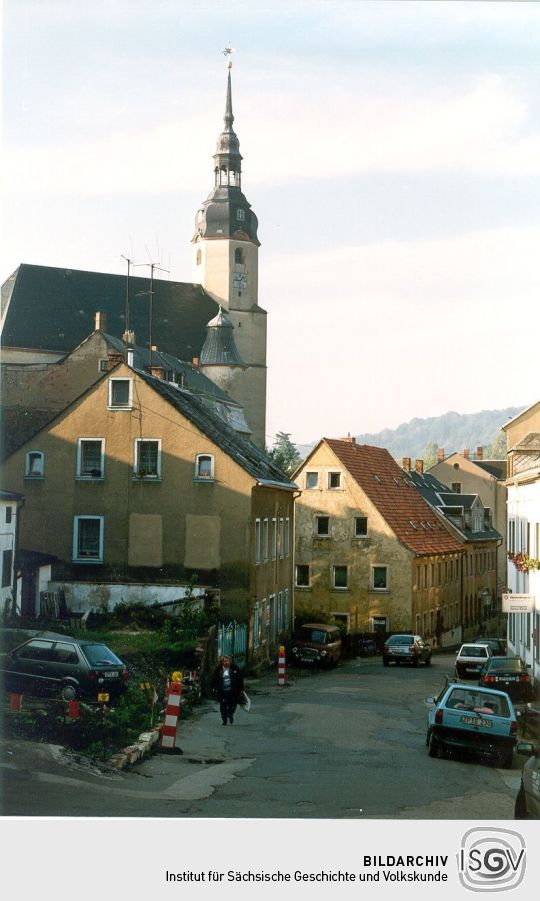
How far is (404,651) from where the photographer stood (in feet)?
116

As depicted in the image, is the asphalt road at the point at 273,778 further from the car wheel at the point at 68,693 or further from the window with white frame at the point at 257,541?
the window with white frame at the point at 257,541

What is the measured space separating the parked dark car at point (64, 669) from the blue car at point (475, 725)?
4608mm

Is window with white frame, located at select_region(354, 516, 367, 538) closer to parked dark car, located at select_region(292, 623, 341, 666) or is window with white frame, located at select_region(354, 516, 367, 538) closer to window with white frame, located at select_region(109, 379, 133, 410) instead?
parked dark car, located at select_region(292, 623, 341, 666)

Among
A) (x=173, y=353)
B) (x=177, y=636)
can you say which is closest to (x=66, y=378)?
(x=177, y=636)

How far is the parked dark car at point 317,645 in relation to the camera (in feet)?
107

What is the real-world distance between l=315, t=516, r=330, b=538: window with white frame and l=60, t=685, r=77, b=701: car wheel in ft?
93.1

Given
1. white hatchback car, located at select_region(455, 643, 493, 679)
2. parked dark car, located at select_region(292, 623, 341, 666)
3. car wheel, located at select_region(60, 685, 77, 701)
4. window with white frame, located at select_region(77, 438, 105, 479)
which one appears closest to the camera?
car wheel, located at select_region(60, 685, 77, 701)

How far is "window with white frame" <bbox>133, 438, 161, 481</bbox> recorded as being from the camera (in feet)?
72.2

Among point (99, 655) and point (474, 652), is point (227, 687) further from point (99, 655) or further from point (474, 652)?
point (474, 652)

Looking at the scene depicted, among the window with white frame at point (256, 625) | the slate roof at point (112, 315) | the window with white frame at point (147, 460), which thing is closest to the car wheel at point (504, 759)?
the window with white frame at point (147, 460)

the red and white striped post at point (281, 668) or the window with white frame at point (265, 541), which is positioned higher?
the window with white frame at point (265, 541)

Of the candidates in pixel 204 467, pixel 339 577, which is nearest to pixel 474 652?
pixel 339 577

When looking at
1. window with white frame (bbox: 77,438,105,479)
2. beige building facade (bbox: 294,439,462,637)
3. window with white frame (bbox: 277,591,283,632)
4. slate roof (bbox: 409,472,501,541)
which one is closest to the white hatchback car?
window with white frame (bbox: 277,591,283,632)

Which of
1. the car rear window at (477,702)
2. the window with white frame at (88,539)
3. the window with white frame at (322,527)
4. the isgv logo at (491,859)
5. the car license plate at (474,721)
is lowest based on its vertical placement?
the isgv logo at (491,859)
